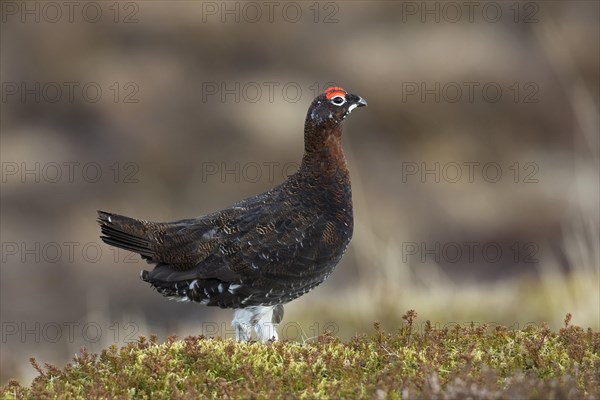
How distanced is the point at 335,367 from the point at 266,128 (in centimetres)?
1911

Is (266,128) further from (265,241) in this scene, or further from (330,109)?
(265,241)

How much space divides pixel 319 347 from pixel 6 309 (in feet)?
50.0

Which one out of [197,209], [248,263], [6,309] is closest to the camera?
[248,263]

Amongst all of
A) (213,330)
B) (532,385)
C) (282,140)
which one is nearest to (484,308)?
(213,330)

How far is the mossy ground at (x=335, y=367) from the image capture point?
498 centimetres

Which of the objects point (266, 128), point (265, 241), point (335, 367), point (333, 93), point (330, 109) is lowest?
point (335, 367)

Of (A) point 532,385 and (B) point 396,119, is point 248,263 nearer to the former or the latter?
(A) point 532,385

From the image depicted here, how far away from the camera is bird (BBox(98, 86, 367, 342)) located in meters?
7.64

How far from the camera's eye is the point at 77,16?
26.6 m

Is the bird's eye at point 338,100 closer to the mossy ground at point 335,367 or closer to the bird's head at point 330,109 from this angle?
the bird's head at point 330,109

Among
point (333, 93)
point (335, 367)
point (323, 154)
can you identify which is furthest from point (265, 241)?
point (335, 367)

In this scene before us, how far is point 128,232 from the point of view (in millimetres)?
8031

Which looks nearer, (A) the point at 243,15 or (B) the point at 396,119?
(B) the point at 396,119

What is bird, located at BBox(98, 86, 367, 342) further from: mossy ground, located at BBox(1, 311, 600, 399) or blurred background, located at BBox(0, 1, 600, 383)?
blurred background, located at BBox(0, 1, 600, 383)
